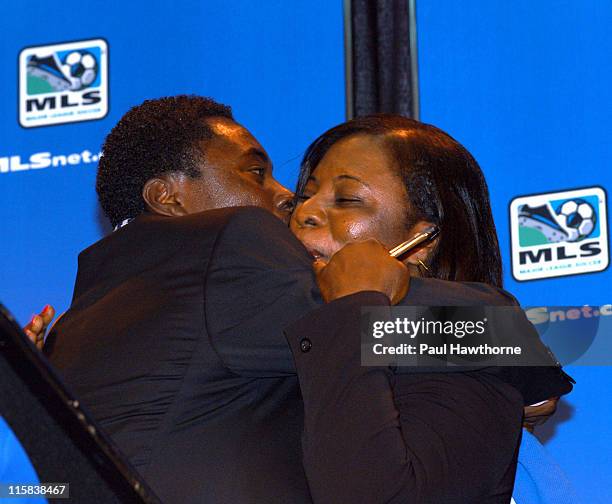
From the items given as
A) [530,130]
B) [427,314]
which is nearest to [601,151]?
[530,130]

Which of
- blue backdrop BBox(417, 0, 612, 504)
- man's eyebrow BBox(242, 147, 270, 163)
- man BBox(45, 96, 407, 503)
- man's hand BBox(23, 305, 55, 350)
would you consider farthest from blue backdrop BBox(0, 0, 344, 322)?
man BBox(45, 96, 407, 503)

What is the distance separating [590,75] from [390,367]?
3.35ft

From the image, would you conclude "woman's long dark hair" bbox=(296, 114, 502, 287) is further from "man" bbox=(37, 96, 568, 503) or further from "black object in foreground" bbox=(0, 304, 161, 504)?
"black object in foreground" bbox=(0, 304, 161, 504)

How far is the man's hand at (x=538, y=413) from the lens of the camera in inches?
64.6

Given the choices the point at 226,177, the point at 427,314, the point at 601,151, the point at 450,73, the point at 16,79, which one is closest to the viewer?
the point at 427,314

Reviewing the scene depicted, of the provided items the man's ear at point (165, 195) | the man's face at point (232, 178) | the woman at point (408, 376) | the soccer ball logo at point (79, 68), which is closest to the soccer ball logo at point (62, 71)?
the soccer ball logo at point (79, 68)

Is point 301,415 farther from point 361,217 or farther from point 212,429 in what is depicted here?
point 361,217

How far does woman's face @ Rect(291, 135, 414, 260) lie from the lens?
1.26m

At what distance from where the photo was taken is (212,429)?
1014 millimetres

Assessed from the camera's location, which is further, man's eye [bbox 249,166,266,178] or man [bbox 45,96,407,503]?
man's eye [bbox 249,166,266,178]

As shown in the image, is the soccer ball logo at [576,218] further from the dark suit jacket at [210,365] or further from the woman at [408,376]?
the dark suit jacket at [210,365]

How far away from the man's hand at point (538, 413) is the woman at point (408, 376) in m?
0.41

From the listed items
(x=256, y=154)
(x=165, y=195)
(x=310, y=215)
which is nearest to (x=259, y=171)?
(x=256, y=154)

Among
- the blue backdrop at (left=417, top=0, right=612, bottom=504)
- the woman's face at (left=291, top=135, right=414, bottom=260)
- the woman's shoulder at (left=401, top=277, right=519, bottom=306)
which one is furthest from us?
the blue backdrop at (left=417, top=0, right=612, bottom=504)
